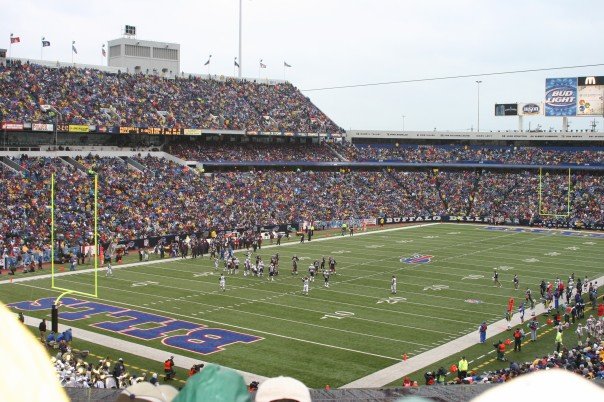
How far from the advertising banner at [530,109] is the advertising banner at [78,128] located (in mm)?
44777

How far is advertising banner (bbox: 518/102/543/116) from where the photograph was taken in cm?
7112

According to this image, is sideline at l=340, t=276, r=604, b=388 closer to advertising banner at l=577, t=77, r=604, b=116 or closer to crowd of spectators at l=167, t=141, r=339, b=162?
crowd of spectators at l=167, t=141, r=339, b=162

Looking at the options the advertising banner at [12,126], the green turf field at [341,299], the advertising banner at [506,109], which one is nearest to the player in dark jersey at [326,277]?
the green turf field at [341,299]

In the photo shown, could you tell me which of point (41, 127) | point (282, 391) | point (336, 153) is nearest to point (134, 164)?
point (41, 127)

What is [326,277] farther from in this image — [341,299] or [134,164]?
[134,164]

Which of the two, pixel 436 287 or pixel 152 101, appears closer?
pixel 436 287

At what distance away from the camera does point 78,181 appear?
141 feet

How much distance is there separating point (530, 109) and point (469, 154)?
8.13m

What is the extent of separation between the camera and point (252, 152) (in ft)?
204

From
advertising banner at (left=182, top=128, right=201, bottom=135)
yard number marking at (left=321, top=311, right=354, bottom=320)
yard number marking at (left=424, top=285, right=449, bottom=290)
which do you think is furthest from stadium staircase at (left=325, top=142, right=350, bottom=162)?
yard number marking at (left=321, top=311, right=354, bottom=320)

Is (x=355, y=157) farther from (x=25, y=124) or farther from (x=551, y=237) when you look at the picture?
(x=25, y=124)

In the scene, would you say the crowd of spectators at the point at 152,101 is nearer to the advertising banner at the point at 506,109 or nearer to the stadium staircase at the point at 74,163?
the stadium staircase at the point at 74,163

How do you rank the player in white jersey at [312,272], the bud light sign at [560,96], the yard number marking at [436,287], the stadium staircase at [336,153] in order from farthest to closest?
the stadium staircase at [336,153] → the bud light sign at [560,96] → the player in white jersey at [312,272] → the yard number marking at [436,287]

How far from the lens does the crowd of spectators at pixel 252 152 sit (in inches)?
2286
